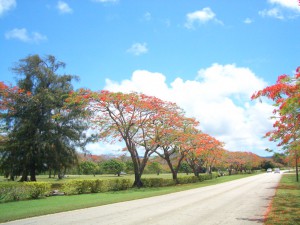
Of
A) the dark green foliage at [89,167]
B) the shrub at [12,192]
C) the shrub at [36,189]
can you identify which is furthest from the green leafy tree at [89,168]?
the shrub at [12,192]

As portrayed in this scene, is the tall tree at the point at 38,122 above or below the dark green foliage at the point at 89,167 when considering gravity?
above

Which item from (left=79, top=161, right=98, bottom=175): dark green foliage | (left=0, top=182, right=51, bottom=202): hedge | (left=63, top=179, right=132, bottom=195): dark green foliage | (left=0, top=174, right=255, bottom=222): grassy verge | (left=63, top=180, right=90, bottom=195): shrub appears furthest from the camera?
(left=79, top=161, right=98, bottom=175): dark green foliage

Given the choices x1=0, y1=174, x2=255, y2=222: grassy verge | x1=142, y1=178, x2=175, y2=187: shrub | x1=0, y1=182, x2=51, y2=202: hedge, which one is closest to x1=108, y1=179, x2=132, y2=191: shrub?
x1=142, y1=178, x2=175, y2=187: shrub

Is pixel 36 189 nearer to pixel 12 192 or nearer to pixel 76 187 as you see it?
pixel 12 192

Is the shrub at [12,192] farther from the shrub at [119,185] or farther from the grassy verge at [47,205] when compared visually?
the shrub at [119,185]

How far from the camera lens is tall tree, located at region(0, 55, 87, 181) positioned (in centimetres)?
2647

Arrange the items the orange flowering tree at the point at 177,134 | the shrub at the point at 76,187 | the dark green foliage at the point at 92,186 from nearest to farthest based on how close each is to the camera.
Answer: the shrub at the point at 76,187 → the dark green foliage at the point at 92,186 → the orange flowering tree at the point at 177,134

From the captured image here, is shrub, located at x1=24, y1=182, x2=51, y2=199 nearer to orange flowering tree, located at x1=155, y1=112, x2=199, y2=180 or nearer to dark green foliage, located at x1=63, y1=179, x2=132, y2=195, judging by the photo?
dark green foliage, located at x1=63, y1=179, x2=132, y2=195

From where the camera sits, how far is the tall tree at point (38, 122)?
26.5 metres

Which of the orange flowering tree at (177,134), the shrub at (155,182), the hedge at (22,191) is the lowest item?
the shrub at (155,182)

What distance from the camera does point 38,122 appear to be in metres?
27.9

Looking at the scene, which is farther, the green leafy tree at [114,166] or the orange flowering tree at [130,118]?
the green leafy tree at [114,166]

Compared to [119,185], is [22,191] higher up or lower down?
higher up

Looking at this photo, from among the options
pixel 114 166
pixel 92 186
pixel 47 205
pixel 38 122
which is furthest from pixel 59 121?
pixel 114 166
